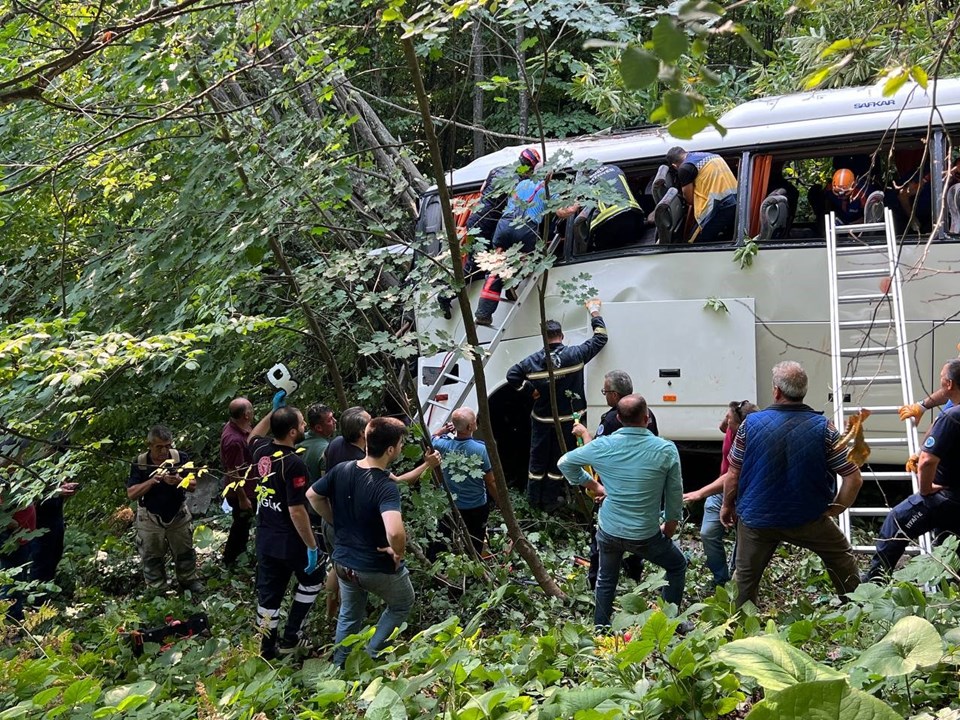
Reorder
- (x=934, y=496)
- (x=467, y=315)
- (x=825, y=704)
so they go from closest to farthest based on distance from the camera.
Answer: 1. (x=825, y=704)
2. (x=934, y=496)
3. (x=467, y=315)

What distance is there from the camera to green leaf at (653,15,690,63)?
1814 mm

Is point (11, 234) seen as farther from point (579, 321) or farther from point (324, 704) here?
point (324, 704)

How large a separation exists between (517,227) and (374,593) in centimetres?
269

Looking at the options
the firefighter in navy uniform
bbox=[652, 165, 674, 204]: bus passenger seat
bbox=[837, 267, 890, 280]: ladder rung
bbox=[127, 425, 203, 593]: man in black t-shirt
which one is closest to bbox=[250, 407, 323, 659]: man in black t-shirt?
bbox=[127, 425, 203, 593]: man in black t-shirt

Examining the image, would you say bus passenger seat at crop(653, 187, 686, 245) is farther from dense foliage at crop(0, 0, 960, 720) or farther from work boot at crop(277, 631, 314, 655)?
work boot at crop(277, 631, 314, 655)

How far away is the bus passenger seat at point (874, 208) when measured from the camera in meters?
6.90

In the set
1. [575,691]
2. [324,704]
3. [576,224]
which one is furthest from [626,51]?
[576,224]

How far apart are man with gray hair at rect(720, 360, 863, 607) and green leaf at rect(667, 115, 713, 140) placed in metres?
3.04

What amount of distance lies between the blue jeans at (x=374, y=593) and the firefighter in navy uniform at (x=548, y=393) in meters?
2.44

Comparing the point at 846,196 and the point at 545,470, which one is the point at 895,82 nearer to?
the point at 846,196

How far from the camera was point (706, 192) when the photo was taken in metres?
7.19

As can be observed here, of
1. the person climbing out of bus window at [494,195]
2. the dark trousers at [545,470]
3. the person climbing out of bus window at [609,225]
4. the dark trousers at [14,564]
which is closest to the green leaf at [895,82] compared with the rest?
the person climbing out of bus window at [494,195]

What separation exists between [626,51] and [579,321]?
5.89 meters

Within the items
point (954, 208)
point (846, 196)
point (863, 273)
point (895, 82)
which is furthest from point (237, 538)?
point (895, 82)
